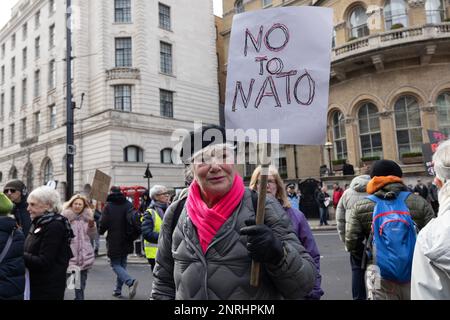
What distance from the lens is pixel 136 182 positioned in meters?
27.9

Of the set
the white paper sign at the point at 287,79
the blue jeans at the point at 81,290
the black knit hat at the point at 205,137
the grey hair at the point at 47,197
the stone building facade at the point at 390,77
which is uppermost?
the stone building facade at the point at 390,77

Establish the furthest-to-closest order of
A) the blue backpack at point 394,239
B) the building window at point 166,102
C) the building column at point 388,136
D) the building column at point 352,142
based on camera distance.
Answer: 1. the building window at point 166,102
2. the building column at point 352,142
3. the building column at point 388,136
4. the blue backpack at point 394,239

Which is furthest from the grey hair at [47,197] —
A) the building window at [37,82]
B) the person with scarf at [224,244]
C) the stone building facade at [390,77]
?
the building window at [37,82]

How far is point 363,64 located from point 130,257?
1802 centimetres

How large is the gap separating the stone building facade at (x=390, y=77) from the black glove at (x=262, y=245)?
19557 millimetres

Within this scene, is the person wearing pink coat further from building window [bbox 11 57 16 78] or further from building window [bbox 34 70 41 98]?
building window [bbox 11 57 16 78]

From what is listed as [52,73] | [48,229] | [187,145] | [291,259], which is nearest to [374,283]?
[291,259]

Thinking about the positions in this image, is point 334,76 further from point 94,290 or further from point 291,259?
point 291,259

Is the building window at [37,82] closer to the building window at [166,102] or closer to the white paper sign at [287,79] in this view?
the building window at [166,102]

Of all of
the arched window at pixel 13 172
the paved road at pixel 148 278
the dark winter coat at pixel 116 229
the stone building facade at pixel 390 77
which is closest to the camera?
the paved road at pixel 148 278

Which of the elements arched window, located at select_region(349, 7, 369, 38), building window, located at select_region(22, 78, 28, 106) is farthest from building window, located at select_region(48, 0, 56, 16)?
arched window, located at select_region(349, 7, 369, 38)

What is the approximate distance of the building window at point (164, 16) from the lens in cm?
3177

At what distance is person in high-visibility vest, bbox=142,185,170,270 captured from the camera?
587 cm

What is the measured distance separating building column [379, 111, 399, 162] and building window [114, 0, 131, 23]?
20984mm
